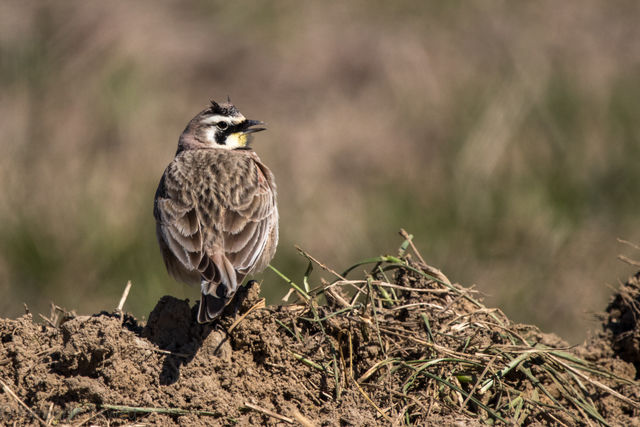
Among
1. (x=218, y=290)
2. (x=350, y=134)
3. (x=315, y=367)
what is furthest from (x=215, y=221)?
(x=350, y=134)

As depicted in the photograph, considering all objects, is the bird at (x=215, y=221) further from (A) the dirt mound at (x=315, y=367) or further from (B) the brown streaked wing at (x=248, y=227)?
(A) the dirt mound at (x=315, y=367)

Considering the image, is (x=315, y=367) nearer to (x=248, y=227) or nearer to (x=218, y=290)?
(x=218, y=290)

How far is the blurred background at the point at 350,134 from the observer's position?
10.7m

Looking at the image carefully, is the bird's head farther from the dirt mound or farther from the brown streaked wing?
the dirt mound

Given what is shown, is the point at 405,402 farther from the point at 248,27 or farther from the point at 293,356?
the point at 248,27

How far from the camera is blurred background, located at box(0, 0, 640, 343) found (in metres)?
10.7

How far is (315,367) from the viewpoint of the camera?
4.91 meters

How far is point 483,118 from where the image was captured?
12688 millimetres

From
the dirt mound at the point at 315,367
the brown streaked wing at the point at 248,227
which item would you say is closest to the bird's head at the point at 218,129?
the brown streaked wing at the point at 248,227

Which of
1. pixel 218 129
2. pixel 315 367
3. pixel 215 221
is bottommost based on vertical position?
pixel 315 367

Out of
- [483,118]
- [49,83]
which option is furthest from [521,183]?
[49,83]

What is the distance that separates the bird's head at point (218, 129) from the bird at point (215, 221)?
0.15 m

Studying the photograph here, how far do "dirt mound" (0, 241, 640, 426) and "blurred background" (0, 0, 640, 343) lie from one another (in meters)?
4.59

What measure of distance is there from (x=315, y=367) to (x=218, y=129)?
297 centimetres
